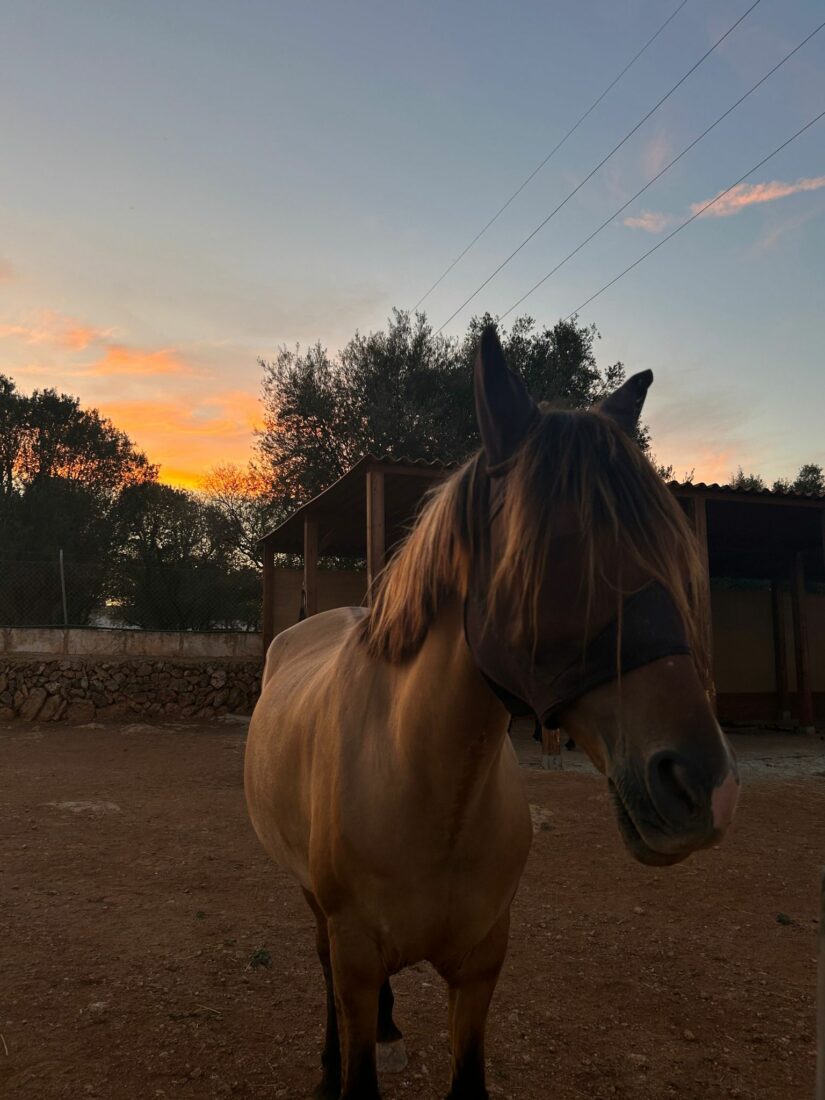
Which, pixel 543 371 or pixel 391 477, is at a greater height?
pixel 543 371

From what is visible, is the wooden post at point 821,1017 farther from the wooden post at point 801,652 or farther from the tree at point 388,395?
the tree at point 388,395

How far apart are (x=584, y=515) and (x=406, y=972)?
2.89 meters

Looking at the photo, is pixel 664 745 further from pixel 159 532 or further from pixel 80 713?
pixel 159 532

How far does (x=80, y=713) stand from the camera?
10.8 m

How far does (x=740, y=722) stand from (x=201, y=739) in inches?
369

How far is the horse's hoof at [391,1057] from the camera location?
2.29 metres

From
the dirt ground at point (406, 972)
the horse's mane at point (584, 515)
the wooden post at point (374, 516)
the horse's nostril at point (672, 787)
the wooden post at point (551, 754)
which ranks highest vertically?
the wooden post at point (374, 516)

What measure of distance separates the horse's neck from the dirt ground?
1546 millimetres

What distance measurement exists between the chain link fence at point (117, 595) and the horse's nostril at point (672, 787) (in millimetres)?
12347

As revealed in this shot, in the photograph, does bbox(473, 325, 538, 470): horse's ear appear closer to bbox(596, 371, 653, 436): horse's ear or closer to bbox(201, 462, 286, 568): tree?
bbox(596, 371, 653, 436): horse's ear

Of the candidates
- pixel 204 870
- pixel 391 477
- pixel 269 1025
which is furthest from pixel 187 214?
pixel 269 1025

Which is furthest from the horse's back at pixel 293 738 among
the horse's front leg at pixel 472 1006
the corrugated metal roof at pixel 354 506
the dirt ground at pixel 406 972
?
the corrugated metal roof at pixel 354 506

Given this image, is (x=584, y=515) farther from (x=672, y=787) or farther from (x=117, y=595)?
(x=117, y=595)

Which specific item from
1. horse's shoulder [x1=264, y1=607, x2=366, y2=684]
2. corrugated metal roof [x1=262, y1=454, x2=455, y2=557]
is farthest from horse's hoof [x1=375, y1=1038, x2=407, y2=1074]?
corrugated metal roof [x1=262, y1=454, x2=455, y2=557]
